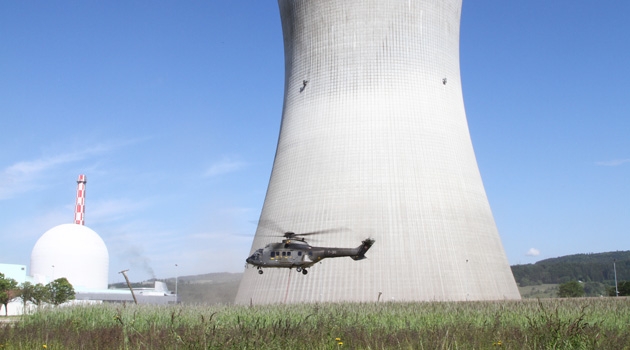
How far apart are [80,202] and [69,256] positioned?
777 centimetres

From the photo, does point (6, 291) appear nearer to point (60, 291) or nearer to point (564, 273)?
point (60, 291)

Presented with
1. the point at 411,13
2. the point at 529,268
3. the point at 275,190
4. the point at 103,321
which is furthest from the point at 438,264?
the point at 529,268

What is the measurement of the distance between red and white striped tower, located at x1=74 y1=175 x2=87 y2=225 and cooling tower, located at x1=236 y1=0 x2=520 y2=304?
36.8 m

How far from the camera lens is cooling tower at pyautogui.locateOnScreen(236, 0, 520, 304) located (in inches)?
750

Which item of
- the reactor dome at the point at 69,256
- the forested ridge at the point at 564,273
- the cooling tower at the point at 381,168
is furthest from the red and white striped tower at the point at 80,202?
the forested ridge at the point at 564,273

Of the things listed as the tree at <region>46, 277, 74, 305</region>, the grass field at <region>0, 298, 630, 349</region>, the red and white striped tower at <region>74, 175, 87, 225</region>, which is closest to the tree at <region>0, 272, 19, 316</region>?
the tree at <region>46, 277, 74, 305</region>

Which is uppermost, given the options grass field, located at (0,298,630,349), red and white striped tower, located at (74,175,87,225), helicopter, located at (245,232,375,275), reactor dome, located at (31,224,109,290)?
red and white striped tower, located at (74,175,87,225)

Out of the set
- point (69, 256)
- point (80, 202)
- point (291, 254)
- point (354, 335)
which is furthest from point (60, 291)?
point (354, 335)

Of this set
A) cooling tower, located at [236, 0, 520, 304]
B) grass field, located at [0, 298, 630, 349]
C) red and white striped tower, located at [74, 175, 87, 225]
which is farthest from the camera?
red and white striped tower, located at [74, 175, 87, 225]

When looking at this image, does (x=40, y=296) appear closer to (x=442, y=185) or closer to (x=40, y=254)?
(x=40, y=254)

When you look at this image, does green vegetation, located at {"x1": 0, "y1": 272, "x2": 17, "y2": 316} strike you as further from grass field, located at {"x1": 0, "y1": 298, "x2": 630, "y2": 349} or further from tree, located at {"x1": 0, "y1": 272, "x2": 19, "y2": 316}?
grass field, located at {"x1": 0, "y1": 298, "x2": 630, "y2": 349}

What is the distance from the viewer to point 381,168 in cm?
1941

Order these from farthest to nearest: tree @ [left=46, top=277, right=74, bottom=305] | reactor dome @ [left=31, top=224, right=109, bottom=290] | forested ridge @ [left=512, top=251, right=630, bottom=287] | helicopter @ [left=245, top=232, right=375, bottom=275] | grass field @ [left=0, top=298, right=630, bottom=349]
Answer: forested ridge @ [left=512, top=251, right=630, bottom=287] → reactor dome @ [left=31, top=224, right=109, bottom=290] → tree @ [left=46, top=277, right=74, bottom=305] → helicopter @ [left=245, top=232, right=375, bottom=275] → grass field @ [left=0, top=298, right=630, bottom=349]

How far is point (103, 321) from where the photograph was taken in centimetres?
1013
